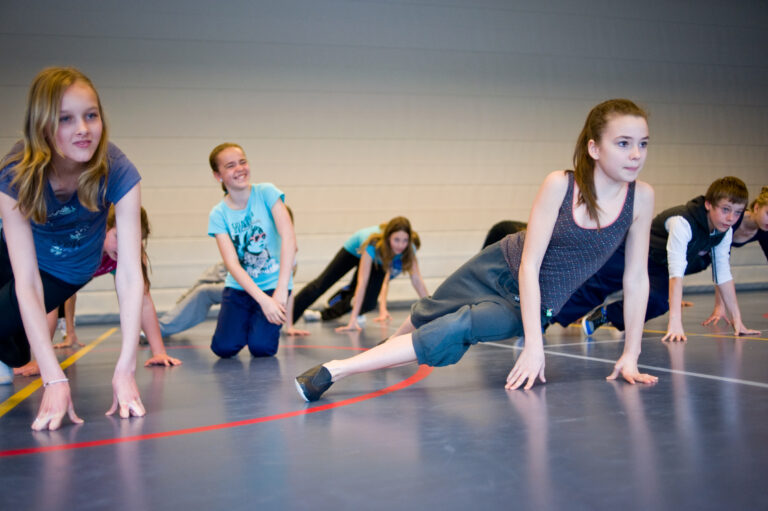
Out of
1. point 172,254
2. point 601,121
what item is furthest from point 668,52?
point 601,121

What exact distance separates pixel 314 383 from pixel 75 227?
956 millimetres

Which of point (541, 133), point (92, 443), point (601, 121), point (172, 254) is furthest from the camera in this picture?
point (541, 133)

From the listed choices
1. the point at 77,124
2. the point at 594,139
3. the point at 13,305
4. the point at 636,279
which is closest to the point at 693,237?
the point at 636,279

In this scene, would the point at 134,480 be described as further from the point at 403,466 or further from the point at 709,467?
the point at 709,467

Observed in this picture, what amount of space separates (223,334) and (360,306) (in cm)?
159

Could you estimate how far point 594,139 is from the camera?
231cm

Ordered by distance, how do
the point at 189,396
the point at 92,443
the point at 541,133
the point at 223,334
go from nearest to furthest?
1. the point at 92,443
2. the point at 189,396
3. the point at 223,334
4. the point at 541,133

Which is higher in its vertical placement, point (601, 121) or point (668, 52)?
point (668, 52)

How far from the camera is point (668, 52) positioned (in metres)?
8.35

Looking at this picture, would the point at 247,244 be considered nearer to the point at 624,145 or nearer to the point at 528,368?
the point at 528,368

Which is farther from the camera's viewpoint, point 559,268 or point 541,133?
point 541,133

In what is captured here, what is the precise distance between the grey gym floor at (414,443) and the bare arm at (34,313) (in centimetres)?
8

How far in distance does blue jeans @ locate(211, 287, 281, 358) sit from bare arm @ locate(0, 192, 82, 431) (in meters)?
1.51

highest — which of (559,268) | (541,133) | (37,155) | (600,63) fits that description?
(600,63)
